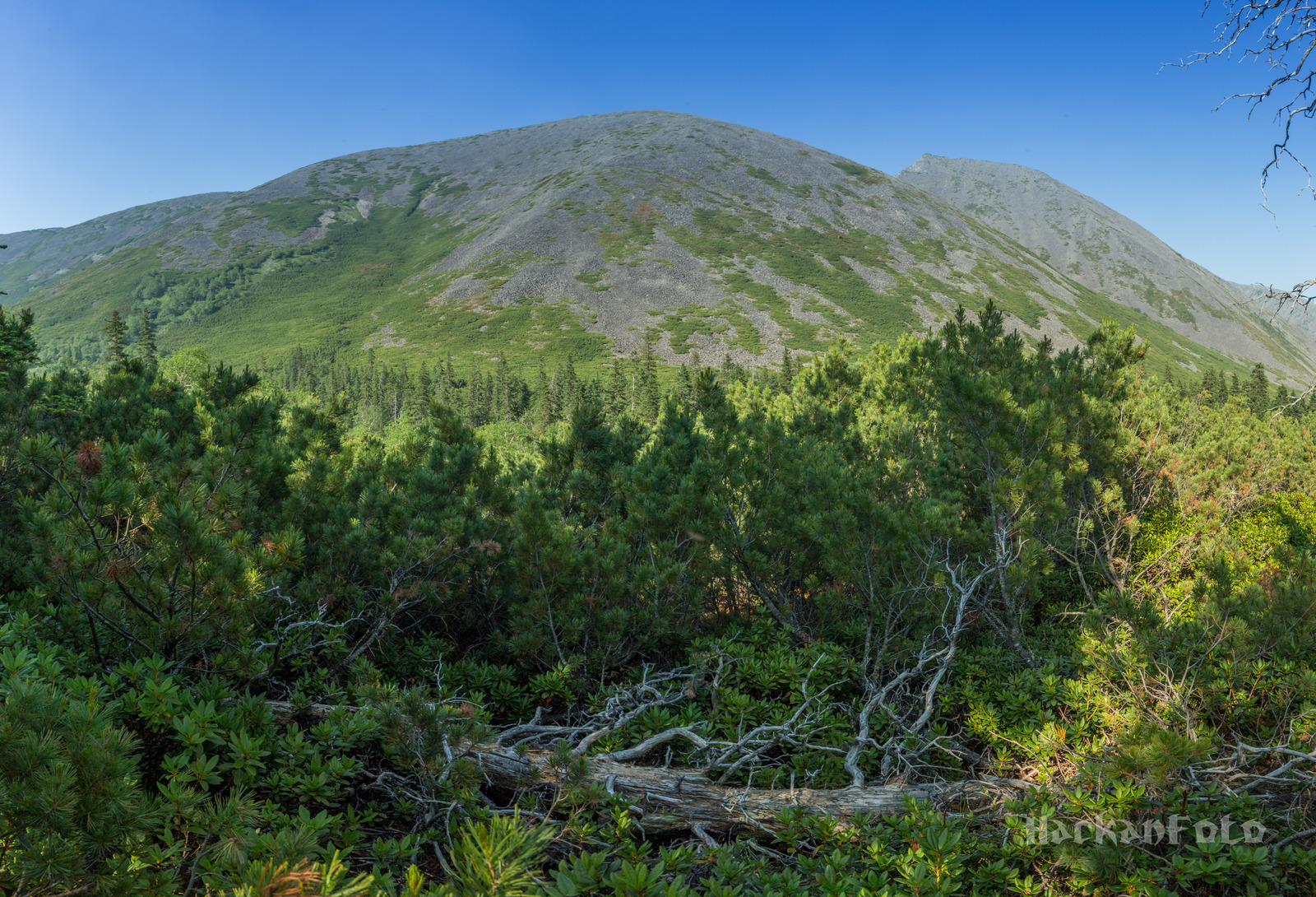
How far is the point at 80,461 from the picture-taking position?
135 inches

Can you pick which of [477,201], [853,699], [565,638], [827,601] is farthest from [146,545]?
[477,201]

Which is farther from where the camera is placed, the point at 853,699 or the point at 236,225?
the point at 236,225

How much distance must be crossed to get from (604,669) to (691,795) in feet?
A: 5.93

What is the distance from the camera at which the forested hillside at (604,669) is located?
2461mm

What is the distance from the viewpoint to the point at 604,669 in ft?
17.5

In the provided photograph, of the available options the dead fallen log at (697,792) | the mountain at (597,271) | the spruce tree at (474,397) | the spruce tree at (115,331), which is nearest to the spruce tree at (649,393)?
the spruce tree at (474,397)

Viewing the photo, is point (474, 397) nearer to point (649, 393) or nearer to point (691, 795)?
point (649, 393)

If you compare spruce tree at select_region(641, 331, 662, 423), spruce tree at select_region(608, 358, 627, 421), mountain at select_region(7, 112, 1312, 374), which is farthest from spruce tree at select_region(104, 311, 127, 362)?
mountain at select_region(7, 112, 1312, 374)

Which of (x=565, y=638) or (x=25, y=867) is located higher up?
(x=25, y=867)

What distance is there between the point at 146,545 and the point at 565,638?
10.2 ft

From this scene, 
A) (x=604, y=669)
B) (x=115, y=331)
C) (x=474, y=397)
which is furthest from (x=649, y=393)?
(x=604, y=669)

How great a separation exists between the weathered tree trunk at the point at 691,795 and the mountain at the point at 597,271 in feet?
321

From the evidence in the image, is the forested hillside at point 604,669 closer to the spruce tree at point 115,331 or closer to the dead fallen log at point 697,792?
the dead fallen log at point 697,792

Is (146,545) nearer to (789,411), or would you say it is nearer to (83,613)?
(83,613)
